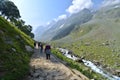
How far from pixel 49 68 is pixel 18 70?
5.80 metres

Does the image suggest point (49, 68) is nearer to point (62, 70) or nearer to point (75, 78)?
point (62, 70)

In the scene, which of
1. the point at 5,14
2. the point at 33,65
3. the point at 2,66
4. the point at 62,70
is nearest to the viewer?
the point at 2,66

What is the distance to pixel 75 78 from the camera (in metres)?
34.1

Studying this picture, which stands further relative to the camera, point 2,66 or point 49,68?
point 49,68

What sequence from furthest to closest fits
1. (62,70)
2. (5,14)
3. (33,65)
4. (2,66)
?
(5,14)
(33,65)
(62,70)
(2,66)

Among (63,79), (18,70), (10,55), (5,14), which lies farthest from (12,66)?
(5,14)

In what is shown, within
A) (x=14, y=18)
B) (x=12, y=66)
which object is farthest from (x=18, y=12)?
(x=12, y=66)

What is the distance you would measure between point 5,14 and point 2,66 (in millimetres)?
102541

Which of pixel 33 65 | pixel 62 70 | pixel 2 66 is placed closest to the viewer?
pixel 2 66

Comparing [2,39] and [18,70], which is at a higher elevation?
[2,39]

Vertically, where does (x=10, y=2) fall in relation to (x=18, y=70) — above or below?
above

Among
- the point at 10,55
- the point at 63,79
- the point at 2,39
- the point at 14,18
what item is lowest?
the point at 63,79

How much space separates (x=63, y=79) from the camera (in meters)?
33.6

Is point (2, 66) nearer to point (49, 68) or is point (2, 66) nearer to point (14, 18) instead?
point (49, 68)
